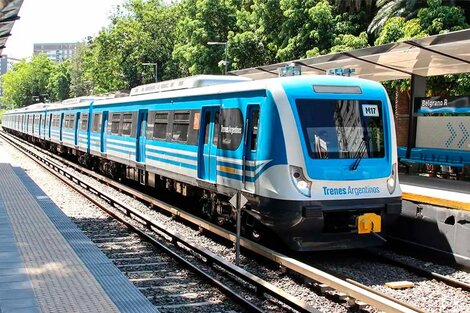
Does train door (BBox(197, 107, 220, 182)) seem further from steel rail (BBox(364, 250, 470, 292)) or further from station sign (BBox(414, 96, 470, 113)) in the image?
station sign (BBox(414, 96, 470, 113))

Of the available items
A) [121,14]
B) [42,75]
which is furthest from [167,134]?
[42,75]

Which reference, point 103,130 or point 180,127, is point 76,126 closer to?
point 103,130

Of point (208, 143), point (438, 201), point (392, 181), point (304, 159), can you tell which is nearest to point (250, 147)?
point (304, 159)

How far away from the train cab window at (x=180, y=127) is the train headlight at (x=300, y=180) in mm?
3963

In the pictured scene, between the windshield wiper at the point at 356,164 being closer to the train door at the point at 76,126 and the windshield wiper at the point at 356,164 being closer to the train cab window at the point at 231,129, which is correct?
the train cab window at the point at 231,129

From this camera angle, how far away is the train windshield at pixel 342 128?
8.55 m

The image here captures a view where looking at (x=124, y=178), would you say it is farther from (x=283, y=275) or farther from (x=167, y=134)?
(x=283, y=275)

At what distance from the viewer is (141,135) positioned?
49.9ft

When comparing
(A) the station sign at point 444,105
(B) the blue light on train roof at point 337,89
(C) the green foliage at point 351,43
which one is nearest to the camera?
(B) the blue light on train roof at point 337,89

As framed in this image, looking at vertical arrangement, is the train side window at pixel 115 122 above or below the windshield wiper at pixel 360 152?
above

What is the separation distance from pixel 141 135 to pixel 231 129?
5891 mm

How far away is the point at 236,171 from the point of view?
31.2ft

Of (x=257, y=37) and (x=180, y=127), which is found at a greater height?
(x=257, y=37)

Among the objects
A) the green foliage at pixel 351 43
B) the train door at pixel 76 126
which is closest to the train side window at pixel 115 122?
the train door at pixel 76 126
